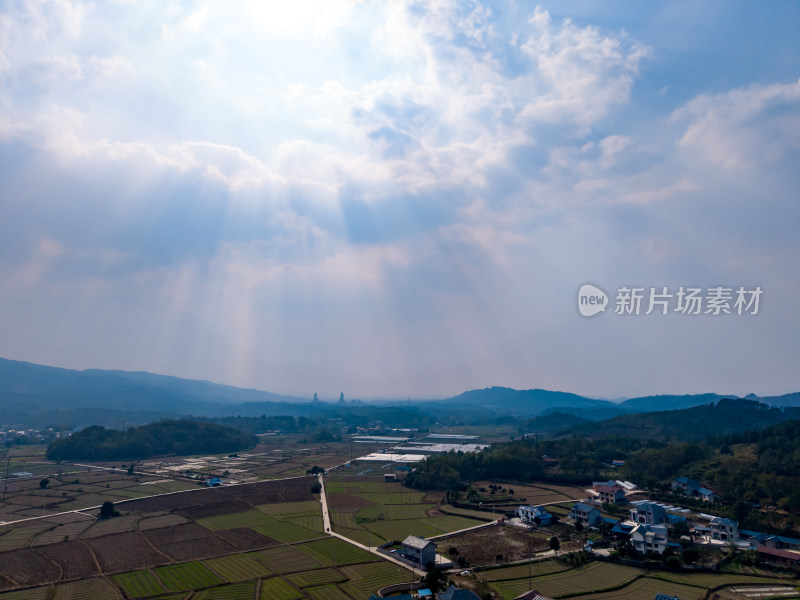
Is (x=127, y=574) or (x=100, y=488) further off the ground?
(x=127, y=574)

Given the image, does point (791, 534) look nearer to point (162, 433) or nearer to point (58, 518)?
point (58, 518)

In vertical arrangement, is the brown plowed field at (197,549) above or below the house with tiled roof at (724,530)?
below

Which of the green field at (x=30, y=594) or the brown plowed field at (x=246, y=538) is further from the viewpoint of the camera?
the brown plowed field at (x=246, y=538)

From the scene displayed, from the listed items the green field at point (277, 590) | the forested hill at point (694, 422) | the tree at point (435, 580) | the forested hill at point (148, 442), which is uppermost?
the forested hill at point (694, 422)

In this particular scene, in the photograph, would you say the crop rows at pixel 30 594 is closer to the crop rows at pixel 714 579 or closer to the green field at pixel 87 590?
the green field at pixel 87 590

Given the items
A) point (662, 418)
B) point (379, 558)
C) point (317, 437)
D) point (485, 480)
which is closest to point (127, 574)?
point (379, 558)

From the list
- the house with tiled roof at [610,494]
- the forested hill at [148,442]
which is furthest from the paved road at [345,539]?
the forested hill at [148,442]

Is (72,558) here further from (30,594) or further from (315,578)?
(315,578)
